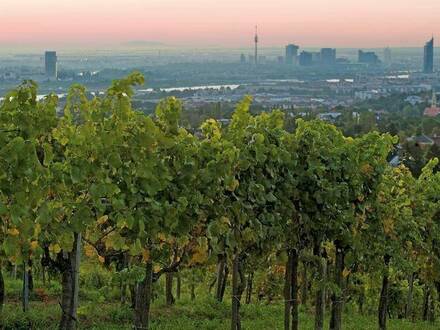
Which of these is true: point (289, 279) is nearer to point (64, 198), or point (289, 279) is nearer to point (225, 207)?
point (225, 207)

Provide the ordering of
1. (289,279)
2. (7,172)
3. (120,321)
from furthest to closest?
(120,321) → (289,279) → (7,172)

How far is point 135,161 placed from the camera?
6367mm

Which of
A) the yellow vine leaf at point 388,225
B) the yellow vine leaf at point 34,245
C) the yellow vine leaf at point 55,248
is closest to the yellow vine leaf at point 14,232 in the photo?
the yellow vine leaf at point 34,245

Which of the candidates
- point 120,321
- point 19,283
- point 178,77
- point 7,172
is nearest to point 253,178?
point 7,172

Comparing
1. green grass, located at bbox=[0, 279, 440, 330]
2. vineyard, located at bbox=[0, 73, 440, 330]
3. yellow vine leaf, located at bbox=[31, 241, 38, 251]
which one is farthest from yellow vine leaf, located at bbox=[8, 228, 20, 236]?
green grass, located at bbox=[0, 279, 440, 330]

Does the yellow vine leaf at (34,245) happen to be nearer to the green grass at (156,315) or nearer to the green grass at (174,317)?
the green grass at (174,317)

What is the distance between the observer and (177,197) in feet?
23.5

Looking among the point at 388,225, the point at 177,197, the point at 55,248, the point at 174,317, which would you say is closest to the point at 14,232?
the point at 55,248

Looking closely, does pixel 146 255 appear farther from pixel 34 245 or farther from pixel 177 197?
pixel 34 245

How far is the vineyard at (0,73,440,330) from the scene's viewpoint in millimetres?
5883

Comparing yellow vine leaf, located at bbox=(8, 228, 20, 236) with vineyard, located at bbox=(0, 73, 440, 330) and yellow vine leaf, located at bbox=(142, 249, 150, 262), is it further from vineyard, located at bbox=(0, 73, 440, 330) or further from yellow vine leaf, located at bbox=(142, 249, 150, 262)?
yellow vine leaf, located at bbox=(142, 249, 150, 262)

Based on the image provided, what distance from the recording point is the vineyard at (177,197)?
19.3ft

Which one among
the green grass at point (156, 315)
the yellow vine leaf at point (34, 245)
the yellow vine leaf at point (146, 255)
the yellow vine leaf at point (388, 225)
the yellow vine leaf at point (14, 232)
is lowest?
the green grass at point (156, 315)

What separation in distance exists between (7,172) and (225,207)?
3.36 m
